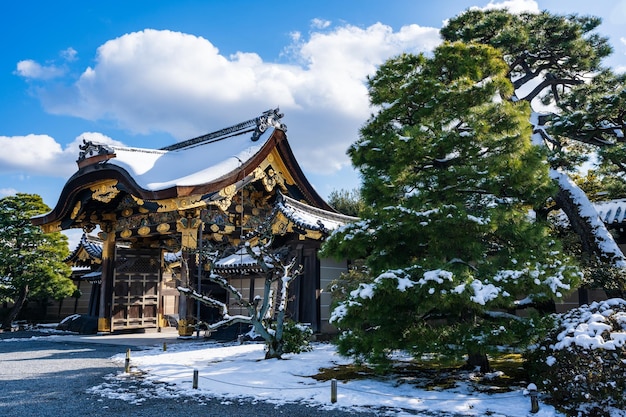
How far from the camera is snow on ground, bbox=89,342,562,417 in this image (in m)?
6.04

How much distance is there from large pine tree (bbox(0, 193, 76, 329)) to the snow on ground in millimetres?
12459

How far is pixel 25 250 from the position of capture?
21047mm

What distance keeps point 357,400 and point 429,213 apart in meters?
2.85

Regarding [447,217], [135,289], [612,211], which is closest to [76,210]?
[135,289]

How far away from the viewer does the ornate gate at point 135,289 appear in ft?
59.3

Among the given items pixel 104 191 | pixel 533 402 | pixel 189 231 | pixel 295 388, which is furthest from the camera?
pixel 104 191

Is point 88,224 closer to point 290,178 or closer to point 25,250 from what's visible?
point 25,250

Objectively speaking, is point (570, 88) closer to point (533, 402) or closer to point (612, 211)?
point (612, 211)

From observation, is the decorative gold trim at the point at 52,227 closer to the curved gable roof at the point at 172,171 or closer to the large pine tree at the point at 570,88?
the curved gable roof at the point at 172,171

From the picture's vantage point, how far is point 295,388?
282 inches

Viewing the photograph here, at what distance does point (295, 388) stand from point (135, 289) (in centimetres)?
1338

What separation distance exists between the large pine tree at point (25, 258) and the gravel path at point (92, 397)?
11.1m

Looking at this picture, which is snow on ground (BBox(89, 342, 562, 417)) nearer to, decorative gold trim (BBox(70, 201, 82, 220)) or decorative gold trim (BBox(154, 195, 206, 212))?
decorative gold trim (BBox(154, 195, 206, 212))

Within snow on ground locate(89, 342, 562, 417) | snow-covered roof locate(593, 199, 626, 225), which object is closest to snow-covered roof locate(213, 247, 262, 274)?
snow on ground locate(89, 342, 562, 417)
